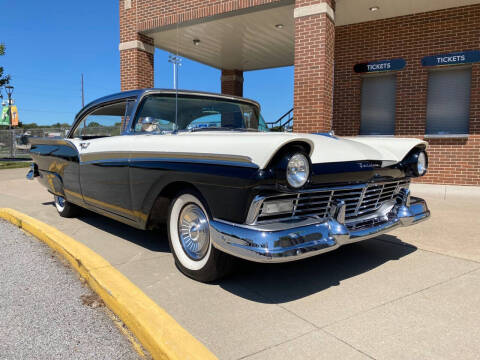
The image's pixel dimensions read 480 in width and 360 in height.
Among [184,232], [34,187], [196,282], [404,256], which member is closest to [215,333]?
[196,282]

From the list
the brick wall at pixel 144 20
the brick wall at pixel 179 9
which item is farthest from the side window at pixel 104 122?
the brick wall at pixel 144 20

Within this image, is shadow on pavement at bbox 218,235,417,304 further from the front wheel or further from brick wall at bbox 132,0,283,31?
brick wall at bbox 132,0,283,31

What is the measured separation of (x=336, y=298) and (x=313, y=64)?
5.27m

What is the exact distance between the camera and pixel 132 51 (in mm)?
9664

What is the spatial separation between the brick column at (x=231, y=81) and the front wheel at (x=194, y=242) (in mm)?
11946

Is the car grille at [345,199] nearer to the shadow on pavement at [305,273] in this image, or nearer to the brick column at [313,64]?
the shadow on pavement at [305,273]

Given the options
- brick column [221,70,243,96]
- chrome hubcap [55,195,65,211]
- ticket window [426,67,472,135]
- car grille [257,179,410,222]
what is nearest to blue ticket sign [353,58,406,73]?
ticket window [426,67,472,135]

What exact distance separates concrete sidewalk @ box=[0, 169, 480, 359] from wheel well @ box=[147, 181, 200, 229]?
0.37m

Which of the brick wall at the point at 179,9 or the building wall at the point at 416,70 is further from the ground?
the brick wall at the point at 179,9

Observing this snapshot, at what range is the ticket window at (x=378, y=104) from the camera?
891 centimetres

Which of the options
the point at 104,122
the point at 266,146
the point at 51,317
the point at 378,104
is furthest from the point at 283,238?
the point at 378,104

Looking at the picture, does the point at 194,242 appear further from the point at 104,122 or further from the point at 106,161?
the point at 104,122

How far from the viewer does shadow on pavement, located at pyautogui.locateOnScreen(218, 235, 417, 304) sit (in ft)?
9.27

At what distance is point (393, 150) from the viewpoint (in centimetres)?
347
